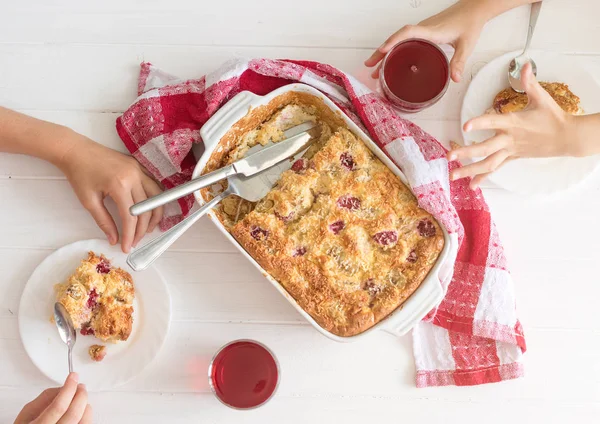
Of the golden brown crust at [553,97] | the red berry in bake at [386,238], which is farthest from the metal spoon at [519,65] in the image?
the red berry in bake at [386,238]

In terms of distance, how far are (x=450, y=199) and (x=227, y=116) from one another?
71 cm

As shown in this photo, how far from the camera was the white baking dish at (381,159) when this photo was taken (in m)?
1.51

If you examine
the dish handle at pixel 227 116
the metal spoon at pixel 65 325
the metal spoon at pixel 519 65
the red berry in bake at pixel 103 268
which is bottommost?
the metal spoon at pixel 65 325

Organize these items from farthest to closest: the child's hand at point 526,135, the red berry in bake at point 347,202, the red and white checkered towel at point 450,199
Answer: the red and white checkered towel at point 450,199 → the red berry in bake at point 347,202 → the child's hand at point 526,135

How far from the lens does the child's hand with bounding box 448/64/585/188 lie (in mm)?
1449

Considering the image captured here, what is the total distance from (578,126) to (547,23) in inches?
18.5

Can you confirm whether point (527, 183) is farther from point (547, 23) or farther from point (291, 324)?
point (291, 324)

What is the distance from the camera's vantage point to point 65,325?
1.61 meters

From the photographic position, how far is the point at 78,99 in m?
1.82

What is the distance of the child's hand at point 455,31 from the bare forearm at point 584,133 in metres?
0.37

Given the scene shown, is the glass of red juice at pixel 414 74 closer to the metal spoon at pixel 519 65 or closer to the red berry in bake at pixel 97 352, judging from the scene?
the metal spoon at pixel 519 65

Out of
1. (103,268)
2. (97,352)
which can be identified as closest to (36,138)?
(103,268)

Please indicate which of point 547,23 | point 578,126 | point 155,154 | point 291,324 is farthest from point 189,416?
point 547,23

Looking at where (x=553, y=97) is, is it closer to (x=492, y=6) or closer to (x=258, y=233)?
(x=492, y=6)
